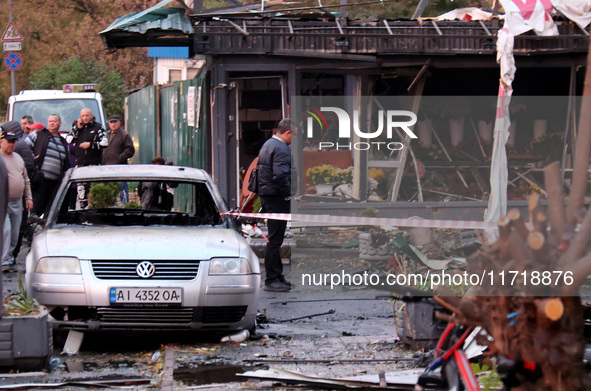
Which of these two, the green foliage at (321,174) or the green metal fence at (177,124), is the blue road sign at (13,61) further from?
the green foliage at (321,174)

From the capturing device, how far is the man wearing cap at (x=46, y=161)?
42.9ft

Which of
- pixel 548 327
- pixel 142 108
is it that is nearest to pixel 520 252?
pixel 548 327

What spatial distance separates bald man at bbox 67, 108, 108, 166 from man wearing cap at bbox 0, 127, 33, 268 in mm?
3320

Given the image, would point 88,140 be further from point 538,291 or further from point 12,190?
point 538,291

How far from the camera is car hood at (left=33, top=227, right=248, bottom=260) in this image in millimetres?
6953

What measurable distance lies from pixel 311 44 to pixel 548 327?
10335 millimetres

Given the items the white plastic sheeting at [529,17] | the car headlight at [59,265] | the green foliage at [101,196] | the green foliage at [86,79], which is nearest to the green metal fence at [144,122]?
the green foliage at [86,79]

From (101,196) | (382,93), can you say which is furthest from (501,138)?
(101,196)

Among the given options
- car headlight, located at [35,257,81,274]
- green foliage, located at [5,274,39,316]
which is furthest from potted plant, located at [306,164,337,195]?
green foliage, located at [5,274,39,316]

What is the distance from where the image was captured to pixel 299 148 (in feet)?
46.8

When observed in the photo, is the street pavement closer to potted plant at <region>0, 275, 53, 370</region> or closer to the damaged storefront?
potted plant at <region>0, 275, 53, 370</region>

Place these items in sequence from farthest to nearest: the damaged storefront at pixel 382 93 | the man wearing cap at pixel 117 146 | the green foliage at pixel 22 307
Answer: the man wearing cap at pixel 117 146, the damaged storefront at pixel 382 93, the green foliage at pixel 22 307

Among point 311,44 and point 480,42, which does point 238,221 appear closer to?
point 311,44

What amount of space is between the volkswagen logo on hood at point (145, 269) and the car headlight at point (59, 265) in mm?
470
